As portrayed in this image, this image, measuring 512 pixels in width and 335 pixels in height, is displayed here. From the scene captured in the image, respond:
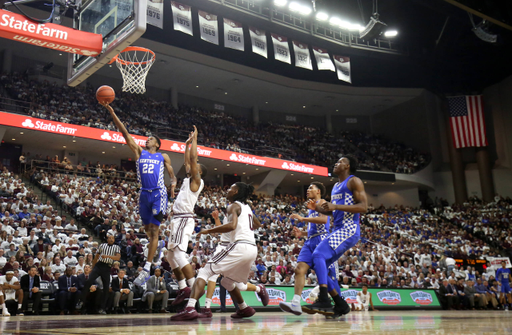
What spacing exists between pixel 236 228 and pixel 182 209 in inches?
46.2

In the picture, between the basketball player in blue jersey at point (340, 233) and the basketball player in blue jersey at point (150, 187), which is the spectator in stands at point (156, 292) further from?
the basketball player in blue jersey at point (340, 233)

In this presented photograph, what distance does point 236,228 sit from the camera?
5070mm

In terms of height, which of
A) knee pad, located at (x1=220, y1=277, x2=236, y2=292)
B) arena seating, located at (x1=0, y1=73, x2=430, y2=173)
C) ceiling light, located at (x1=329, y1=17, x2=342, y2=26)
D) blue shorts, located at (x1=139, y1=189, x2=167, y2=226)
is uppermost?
ceiling light, located at (x1=329, y1=17, x2=342, y2=26)

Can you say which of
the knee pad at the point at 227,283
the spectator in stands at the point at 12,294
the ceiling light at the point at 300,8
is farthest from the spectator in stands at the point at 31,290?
the ceiling light at the point at 300,8

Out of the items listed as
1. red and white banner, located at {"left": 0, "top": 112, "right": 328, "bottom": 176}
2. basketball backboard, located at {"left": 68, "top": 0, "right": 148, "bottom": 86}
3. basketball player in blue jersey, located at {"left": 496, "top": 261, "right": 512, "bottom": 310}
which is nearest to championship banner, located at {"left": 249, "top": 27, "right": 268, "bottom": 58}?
red and white banner, located at {"left": 0, "top": 112, "right": 328, "bottom": 176}

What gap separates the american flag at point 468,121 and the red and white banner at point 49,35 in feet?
94.1

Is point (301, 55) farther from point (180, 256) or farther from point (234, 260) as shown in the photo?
point (234, 260)

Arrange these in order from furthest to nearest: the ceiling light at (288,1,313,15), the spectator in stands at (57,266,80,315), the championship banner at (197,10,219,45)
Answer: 1. the ceiling light at (288,1,313,15)
2. the championship banner at (197,10,219,45)
3. the spectator in stands at (57,266,80,315)

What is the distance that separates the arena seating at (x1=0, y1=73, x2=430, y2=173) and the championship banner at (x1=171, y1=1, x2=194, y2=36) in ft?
20.3

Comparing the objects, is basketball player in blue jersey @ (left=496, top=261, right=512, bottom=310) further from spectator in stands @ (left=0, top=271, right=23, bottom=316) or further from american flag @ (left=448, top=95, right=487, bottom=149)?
american flag @ (left=448, top=95, right=487, bottom=149)

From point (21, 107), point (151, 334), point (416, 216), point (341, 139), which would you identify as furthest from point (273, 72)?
point (151, 334)

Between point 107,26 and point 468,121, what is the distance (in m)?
29.2

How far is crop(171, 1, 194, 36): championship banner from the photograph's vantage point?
19.5 m

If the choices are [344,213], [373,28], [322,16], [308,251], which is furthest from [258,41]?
[344,213]
